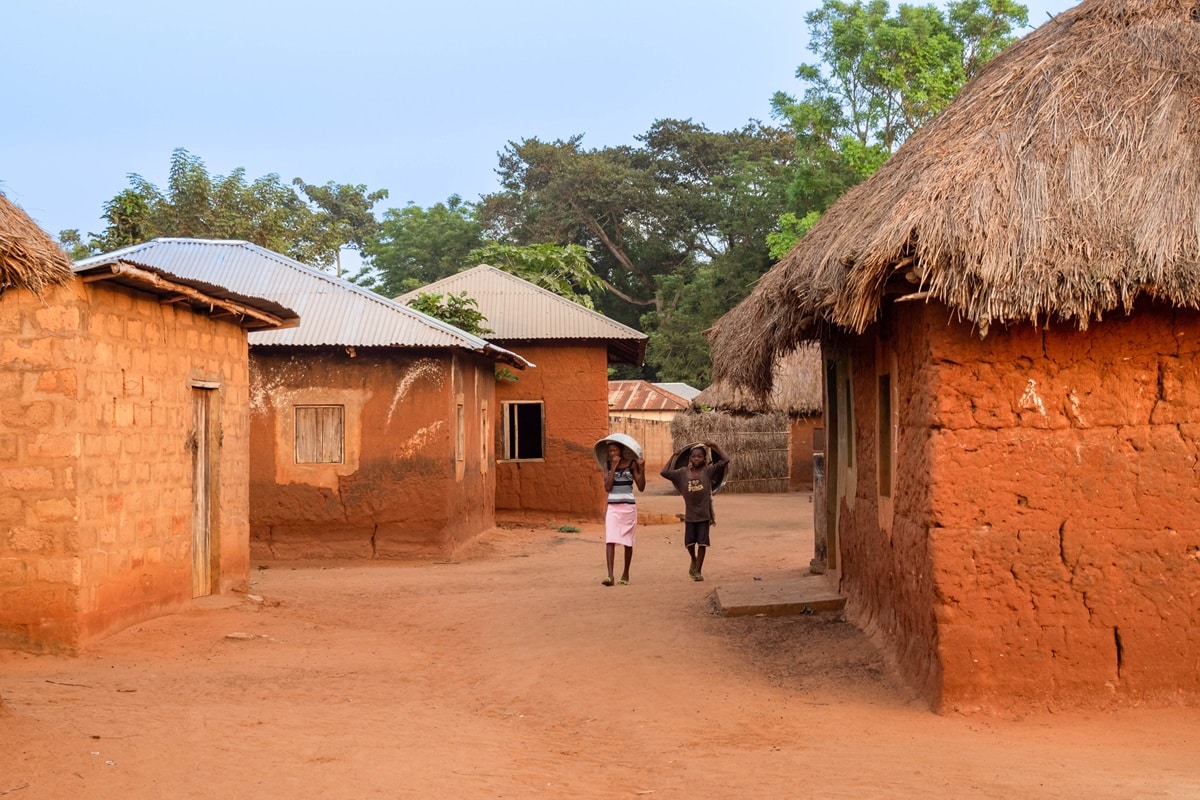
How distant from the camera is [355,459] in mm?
15484

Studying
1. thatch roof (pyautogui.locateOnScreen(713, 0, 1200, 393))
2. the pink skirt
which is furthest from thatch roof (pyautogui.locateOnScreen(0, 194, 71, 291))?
the pink skirt

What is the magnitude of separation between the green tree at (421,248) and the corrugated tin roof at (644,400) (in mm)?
8838

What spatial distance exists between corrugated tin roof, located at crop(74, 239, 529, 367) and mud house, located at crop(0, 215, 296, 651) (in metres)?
4.61

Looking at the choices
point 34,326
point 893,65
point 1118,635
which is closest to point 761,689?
point 1118,635

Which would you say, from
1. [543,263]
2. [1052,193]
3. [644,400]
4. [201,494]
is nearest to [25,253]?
[201,494]

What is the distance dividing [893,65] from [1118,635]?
24150 mm

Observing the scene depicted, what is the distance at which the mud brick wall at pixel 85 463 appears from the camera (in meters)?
8.34

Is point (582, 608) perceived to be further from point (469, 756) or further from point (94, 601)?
point (469, 756)

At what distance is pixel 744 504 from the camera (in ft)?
82.9

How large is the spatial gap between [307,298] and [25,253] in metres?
9.48

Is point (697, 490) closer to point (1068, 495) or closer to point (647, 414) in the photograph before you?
point (1068, 495)

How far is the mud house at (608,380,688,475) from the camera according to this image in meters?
33.9

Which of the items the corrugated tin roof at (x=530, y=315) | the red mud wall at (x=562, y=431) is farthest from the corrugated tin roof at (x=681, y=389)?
the red mud wall at (x=562, y=431)

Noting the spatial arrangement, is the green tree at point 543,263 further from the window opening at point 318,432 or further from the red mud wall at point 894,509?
the red mud wall at point 894,509
